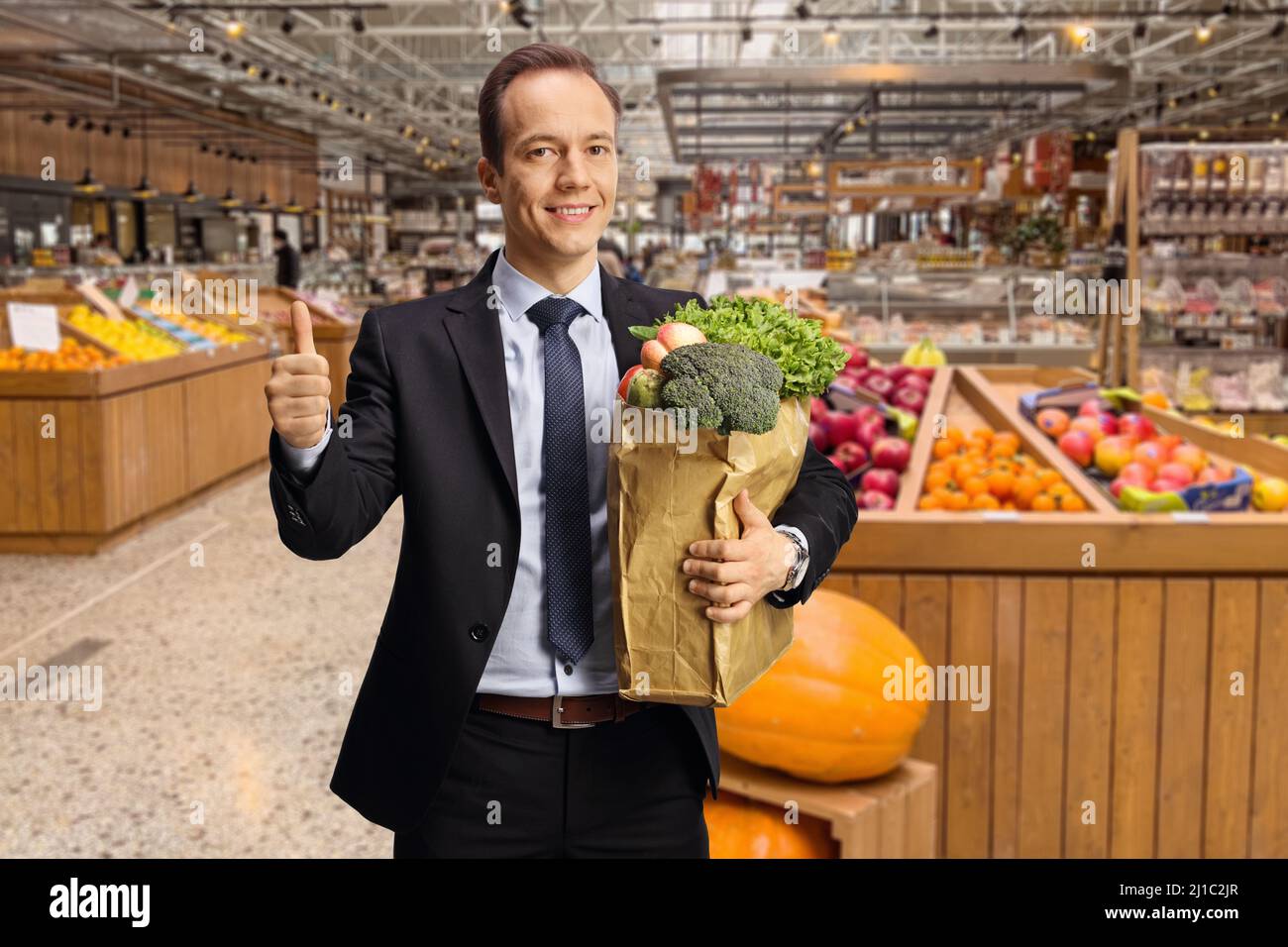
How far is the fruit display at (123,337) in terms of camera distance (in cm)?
707

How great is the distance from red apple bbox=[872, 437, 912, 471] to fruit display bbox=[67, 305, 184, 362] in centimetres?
497

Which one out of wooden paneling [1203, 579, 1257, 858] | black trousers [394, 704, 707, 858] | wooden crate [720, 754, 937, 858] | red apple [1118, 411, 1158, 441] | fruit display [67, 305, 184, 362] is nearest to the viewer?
black trousers [394, 704, 707, 858]

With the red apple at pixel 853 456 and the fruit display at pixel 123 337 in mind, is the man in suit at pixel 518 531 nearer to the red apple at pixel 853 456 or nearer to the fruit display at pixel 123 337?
the red apple at pixel 853 456

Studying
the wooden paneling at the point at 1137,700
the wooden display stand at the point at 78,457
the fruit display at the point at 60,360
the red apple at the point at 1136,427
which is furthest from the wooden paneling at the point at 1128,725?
the fruit display at the point at 60,360

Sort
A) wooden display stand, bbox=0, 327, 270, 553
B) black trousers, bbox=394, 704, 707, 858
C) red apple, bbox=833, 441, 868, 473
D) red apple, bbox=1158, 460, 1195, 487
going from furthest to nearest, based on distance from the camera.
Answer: wooden display stand, bbox=0, 327, 270, 553 < red apple, bbox=833, 441, 868, 473 < red apple, bbox=1158, 460, 1195, 487 < black trousers, bbox=394, 704, 707, 858

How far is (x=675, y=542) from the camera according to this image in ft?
4.37

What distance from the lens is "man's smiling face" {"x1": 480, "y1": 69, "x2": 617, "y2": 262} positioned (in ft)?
4.52

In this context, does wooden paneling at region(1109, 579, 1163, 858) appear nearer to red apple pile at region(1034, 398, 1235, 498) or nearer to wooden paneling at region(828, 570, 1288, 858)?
wooden paneling at region(828, 570, 1288, 858)

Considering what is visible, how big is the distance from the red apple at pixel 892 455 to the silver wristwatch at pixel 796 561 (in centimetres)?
204

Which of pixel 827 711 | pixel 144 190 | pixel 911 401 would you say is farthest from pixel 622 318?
pixel 144 190

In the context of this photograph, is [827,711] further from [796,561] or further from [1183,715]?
[1183,715]

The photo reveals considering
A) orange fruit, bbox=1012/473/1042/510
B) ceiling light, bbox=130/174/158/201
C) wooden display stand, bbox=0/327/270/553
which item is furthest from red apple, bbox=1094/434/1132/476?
ceiling light, bbox=130/174/158/201
